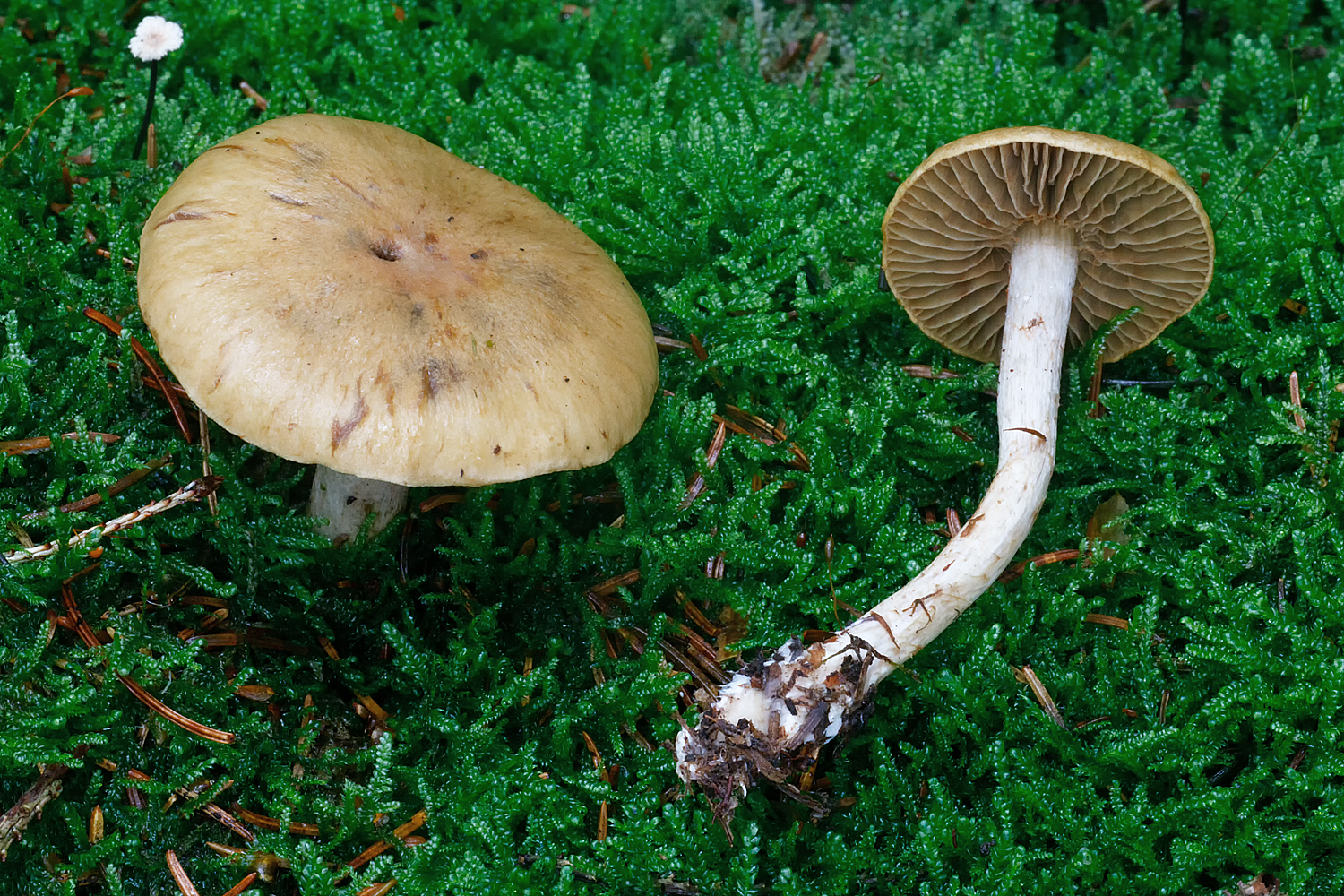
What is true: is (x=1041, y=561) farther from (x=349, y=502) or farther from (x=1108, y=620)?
(x=349, y=502)

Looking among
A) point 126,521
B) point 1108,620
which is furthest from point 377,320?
point 1108,620

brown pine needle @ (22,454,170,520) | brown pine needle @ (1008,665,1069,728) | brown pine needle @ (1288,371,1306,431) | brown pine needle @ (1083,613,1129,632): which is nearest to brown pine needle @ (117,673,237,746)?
brown pine needle @ (22,454,170,520)

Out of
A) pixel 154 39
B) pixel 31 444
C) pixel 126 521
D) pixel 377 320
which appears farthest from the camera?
pixel 154 39

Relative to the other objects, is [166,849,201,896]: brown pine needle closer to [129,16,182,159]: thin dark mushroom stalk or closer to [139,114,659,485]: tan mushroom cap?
[139,114,659,485]: tan mushroom cap

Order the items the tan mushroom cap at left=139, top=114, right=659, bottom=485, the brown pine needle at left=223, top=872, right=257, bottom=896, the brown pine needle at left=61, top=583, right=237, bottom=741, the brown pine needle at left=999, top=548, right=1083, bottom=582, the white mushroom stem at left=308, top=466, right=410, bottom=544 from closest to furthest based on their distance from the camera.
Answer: the tan mushroom cap at left=139, top=114, right=659, bottom=485 < the brown pine needle at left=223, top=872, right=257, bottom=896 < the brown pine needle at left=61, top=583, right=237, bottom=741 < the white mushroom stem at left=308, top=466, right=410, bottom=544 < the brown pine needle at left=999, top=548, right=1083, bottom=582

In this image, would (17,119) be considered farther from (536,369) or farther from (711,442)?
(711,442)

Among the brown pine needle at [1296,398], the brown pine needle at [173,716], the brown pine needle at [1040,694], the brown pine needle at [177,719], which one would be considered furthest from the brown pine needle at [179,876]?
the brown pine needle at [1296,398]
